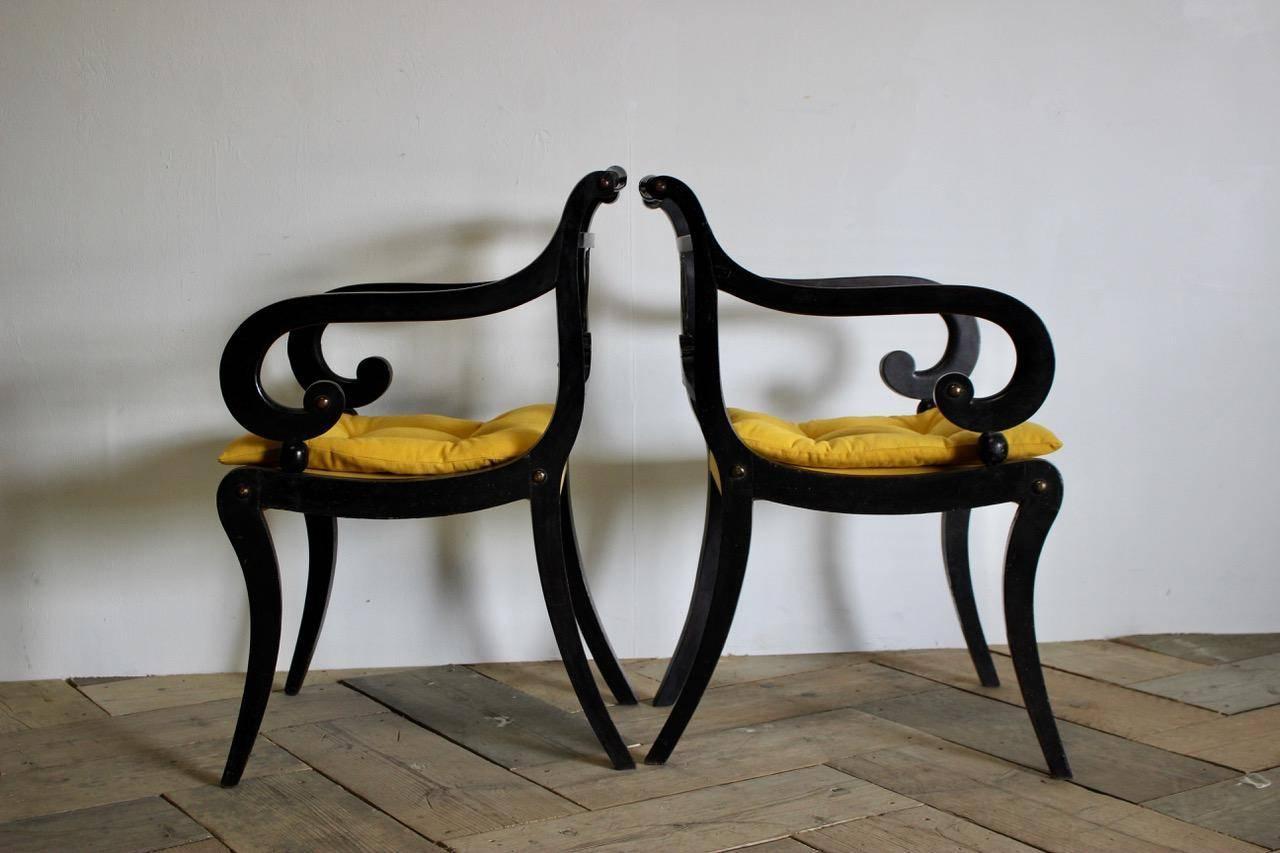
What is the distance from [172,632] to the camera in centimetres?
224

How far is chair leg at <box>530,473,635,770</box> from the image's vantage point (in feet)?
5.47

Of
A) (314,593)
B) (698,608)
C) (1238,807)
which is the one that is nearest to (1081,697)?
(1238,807)

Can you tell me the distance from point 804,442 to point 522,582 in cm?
81

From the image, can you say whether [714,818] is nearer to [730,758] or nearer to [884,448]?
[730,758]

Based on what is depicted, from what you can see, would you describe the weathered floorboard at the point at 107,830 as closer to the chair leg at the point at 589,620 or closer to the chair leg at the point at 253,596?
the chair leg at the point at 253,596

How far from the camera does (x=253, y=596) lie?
1671mm

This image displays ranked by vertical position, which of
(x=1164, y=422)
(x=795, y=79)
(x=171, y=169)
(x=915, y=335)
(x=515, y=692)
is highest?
(x=795, y=79)

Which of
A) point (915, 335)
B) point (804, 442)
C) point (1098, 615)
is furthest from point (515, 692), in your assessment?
point (1098, 615)

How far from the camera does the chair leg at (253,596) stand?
1.65m

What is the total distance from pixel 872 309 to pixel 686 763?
69cm

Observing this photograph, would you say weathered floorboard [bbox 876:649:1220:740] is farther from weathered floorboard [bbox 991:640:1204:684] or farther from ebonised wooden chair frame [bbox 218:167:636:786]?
ebonised wooden chair frame [bbox 218:167:636:786]

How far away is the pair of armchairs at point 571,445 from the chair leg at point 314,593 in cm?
42

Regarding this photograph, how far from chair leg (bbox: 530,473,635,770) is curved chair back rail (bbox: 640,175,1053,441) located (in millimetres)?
245

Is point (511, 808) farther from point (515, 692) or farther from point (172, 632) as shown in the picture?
point (172, 632)
